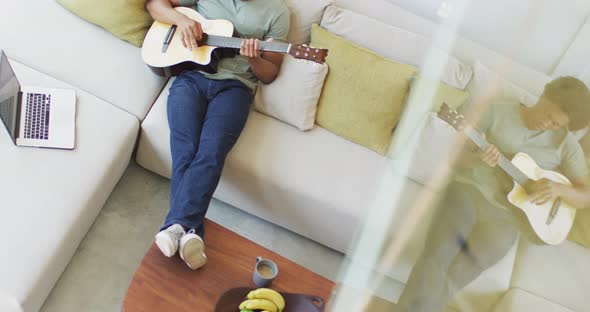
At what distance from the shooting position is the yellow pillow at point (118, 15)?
1.90 metres

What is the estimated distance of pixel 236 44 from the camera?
1847 mm

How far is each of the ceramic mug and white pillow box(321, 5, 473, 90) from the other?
94cm

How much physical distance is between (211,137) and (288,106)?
1.01 ft

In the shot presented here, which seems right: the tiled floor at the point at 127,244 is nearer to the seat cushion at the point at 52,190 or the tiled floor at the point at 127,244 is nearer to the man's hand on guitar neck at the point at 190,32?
the seat cushion at the point at 52,190

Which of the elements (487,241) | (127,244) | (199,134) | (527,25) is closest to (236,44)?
(199,134)

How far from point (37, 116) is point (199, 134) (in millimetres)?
506

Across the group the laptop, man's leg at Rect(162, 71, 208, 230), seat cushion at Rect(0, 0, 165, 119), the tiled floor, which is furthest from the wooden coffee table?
seat cushion at Rect(0, 0, 165, 119)

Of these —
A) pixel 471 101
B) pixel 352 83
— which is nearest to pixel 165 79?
pixel 352 83

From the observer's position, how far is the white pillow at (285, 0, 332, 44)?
6.74 feet

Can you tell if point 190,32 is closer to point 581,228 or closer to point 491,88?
point 491,88

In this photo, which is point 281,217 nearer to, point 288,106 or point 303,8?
point 288,106

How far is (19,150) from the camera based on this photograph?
1594mm

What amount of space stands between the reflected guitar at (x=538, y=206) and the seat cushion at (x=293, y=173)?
996 millimetres

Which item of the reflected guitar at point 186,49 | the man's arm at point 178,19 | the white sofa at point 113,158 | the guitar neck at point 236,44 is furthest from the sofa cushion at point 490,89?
the man's arm at point 178,19
